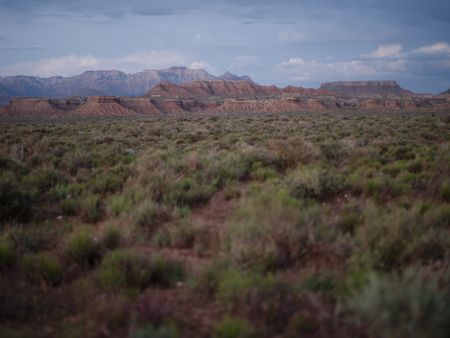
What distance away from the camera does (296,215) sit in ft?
16.9

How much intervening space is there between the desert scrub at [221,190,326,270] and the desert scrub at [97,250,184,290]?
804mm

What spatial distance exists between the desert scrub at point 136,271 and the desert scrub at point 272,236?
0.80 m

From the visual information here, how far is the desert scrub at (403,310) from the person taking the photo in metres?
Result: 2.85

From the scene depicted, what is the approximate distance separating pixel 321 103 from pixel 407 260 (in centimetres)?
A: 9569

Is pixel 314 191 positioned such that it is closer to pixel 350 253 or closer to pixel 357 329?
pixel 350 253

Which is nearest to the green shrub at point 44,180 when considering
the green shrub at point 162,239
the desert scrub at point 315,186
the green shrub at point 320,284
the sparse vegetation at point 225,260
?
the sparse vegetation at point 225,260

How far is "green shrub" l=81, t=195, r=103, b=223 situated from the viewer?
6707 millimetres

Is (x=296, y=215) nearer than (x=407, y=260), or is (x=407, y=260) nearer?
(x=407, y=260)

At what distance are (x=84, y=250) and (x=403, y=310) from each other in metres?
4.04

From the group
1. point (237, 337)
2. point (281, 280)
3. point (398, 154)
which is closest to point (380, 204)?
point (281, 280)

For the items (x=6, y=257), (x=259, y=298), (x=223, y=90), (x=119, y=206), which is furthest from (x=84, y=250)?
(x=223, y=90)

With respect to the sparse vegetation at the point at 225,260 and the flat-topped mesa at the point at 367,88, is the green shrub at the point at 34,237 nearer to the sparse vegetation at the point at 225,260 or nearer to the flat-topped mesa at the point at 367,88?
the sparse vegetation at the point at 225,260

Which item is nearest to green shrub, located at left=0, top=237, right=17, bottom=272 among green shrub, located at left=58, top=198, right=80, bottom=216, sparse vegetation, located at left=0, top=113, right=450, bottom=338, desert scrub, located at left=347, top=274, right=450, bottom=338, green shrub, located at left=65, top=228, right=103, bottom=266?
sparse vegetation, located at left=0, top=113, right=450, bottom=338

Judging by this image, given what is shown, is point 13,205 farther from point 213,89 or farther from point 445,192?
point 213,89
